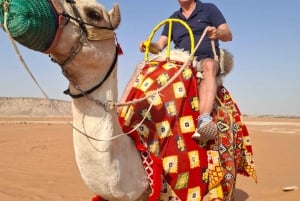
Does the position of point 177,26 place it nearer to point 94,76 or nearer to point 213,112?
point 213,112

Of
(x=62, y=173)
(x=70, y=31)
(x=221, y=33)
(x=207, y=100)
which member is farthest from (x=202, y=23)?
(x=62, y=173)

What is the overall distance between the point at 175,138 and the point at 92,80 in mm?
919

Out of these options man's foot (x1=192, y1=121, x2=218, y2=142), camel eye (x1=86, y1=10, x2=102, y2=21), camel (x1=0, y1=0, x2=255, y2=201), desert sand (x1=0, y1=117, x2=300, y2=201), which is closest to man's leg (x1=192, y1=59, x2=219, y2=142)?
man's foot (x1=192, y1=121, x2=218, y2=142)

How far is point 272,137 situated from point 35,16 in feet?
46.4

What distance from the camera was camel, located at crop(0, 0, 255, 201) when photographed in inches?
76.3

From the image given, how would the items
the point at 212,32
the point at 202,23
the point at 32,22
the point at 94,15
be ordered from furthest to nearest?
the point at 202,23
the point at 212,32
the point at 94,15
the point at 32,22

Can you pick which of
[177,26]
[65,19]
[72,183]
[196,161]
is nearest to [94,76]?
[65,19]

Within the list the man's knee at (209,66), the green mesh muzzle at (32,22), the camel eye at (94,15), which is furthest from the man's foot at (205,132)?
the green mesh muzzle at (32,22)

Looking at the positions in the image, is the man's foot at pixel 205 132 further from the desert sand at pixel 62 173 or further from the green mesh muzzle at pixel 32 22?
the desert sand at pixel 62 173

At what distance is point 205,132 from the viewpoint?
280cm

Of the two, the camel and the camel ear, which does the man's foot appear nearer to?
the camel

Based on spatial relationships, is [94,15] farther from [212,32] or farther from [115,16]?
[212,32]

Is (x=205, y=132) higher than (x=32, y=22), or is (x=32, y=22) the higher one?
(x=32, y=22)

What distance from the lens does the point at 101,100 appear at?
86.7 inches
